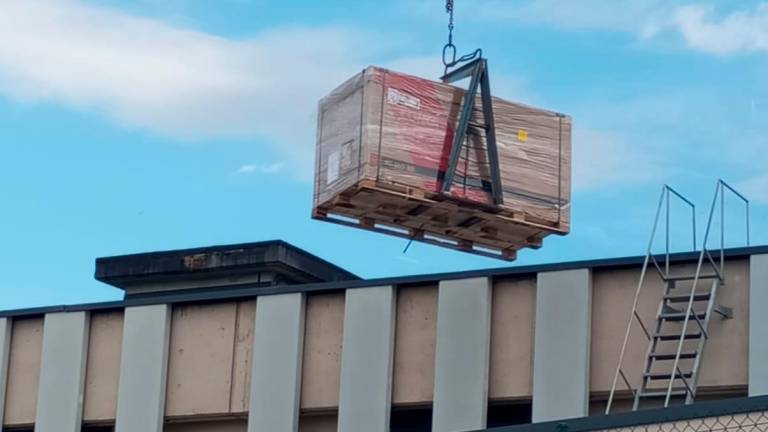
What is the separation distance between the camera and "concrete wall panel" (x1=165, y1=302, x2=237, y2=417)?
20500 millimetres

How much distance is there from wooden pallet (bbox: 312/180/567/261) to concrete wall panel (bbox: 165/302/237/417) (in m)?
4.62

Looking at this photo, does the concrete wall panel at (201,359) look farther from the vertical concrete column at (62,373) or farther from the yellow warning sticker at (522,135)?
the yellow warning sticker at (522,135)

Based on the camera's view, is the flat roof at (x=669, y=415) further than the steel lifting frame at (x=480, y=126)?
No

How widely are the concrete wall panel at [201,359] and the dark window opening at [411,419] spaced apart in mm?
2380

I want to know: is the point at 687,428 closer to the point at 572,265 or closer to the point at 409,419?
the point at 572,265

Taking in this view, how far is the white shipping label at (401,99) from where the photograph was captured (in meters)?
15.2

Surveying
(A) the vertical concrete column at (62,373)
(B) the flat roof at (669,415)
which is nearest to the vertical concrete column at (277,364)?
(A) the vertical concrete column at (62,373)

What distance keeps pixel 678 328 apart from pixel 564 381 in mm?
1487

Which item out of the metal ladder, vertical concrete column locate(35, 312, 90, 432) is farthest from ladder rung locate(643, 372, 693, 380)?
vertical concrete column locate(35, 312, 90, 432)

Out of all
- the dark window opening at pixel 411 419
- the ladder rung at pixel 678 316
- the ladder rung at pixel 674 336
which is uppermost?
the ladder rung at pixel 678 316

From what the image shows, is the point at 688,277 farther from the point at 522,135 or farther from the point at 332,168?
the point at 332,168

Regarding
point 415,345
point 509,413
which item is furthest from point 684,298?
point 415,345

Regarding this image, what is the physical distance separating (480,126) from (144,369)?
290 inches

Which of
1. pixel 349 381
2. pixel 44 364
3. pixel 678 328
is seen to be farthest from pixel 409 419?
pixel 44 364
